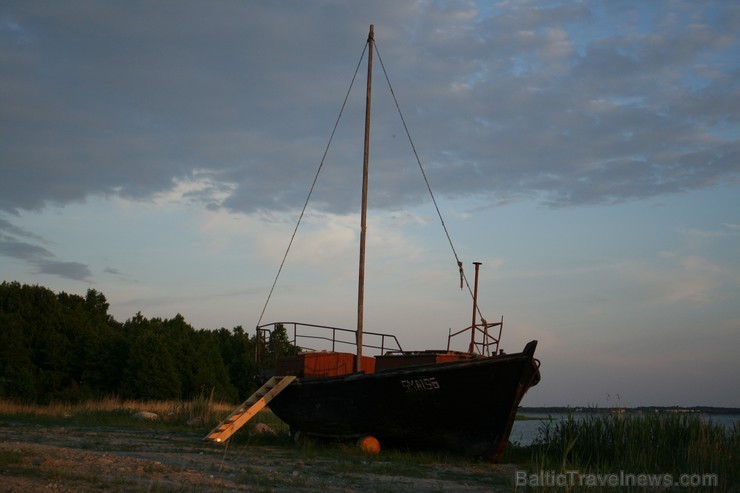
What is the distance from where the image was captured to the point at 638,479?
1115 cm

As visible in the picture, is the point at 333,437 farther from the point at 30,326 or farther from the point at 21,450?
the point at 30,326

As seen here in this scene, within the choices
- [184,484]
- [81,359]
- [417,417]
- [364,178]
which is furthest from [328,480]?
[81,359]

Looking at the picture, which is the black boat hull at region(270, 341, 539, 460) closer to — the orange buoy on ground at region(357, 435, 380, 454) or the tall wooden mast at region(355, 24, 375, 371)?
the orange buoy on ground at region(357, 435, 380, 454)

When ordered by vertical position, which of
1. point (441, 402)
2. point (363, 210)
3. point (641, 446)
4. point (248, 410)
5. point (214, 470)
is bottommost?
point (214, 470)

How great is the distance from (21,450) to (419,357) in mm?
8347

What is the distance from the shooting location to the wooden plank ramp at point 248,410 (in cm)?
1681

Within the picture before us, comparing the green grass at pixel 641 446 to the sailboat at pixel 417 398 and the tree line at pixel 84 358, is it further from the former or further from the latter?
the tree line at pixel 84 358

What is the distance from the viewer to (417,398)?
15.3 m

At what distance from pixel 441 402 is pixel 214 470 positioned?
533 centimetres

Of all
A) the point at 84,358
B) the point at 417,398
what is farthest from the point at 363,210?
the point at 84,358

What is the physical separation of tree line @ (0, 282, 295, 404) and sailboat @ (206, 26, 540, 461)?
39471 millimetres

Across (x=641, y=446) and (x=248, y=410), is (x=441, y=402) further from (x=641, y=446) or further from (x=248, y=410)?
(x=248, y=410)

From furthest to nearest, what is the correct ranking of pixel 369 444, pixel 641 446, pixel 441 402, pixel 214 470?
pixel 369 444, pixel 441 402, pixel 641 446, pixel 214 470

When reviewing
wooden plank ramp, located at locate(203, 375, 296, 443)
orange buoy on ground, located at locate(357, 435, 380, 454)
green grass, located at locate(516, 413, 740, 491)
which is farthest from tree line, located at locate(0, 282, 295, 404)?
green grass, located at locate(516, 413, 740, 491)
